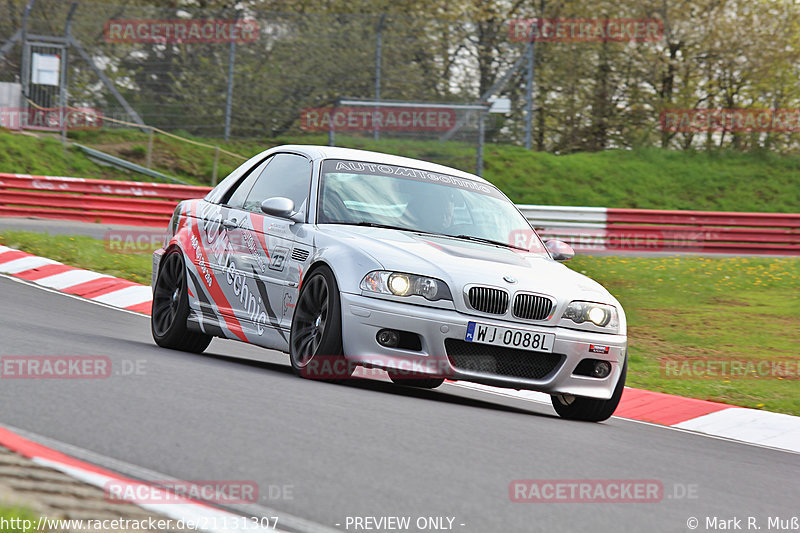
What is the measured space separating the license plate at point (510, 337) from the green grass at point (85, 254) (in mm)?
8260

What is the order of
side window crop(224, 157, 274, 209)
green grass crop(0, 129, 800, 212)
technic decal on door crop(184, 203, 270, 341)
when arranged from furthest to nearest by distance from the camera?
1. green grass crop(0, 129, 800, 212)
2. side window crop(224, 157, 274, 209)
3. technic decal on door crop(184, 203, 270, 341)

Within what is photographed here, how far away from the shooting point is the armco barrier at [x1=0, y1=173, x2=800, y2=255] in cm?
2286

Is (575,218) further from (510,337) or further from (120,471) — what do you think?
(120,471)

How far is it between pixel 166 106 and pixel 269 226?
19.0 metres

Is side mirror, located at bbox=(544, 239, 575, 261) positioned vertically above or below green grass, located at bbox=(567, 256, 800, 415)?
above

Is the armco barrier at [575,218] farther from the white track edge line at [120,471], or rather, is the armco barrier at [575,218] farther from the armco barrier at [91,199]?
the white track edge line at [120,471]

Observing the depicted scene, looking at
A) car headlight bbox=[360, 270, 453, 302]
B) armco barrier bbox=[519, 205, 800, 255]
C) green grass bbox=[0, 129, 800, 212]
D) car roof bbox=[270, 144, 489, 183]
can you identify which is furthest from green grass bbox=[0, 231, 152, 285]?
armco barrier bbox=[519, 205, 800, 255]

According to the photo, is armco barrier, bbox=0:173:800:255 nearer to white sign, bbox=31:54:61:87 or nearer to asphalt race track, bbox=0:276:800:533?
white sign, bbox=31:54:61:87

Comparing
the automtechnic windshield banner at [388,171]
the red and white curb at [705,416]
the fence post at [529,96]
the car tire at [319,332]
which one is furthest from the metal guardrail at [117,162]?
the car tire at [319,332]

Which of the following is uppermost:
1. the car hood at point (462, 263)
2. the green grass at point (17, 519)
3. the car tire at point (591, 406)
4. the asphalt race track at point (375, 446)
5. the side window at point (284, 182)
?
the side window at point (284, 182)

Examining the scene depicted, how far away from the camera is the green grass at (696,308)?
10.3 m

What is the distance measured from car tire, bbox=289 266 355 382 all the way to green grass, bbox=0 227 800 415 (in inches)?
147

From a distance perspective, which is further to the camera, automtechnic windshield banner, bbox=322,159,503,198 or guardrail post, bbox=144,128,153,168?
guardrail post, bbox=144,128,153,168

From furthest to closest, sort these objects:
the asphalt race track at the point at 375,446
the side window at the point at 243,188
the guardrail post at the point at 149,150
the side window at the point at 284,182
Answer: the guardrail post at the point at 149,150 → the side window at the point at 243,188 → the side window at the point at 284,182 → the asphalt race track at the point at 375,446
